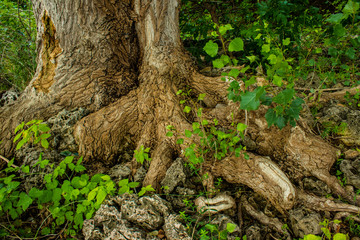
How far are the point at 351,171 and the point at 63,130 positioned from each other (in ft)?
9.88

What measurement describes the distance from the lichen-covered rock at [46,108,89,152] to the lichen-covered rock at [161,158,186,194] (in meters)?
1.12

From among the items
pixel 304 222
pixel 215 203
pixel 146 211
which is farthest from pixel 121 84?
pixel 304 222

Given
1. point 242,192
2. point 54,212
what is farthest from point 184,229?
point 54,212

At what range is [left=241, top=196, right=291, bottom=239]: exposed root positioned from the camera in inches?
62.1

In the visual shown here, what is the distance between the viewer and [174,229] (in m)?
A: 1.50

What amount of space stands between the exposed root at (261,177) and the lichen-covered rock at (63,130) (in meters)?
1.55

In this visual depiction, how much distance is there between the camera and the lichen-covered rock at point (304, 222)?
1.50m

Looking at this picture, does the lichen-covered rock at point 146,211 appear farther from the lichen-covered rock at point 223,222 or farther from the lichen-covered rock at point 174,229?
the lichen-covered rock at point 223,222

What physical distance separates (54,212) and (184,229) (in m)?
1.04

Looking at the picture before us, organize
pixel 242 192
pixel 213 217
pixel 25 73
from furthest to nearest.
Answer: 1. pixel 25 73
2. pixel 242 192
3. pixel 213 217

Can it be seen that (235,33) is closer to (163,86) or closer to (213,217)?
(163,86)

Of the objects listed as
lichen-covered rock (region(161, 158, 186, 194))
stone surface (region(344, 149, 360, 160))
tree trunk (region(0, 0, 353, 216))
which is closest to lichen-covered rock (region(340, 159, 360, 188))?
stone surface (region(344, 149, 360, 160))

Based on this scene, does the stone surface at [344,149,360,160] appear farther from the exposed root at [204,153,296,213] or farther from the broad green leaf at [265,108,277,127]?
the broad green leaf at [265,108,277,127]

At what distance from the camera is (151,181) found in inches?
75.9
